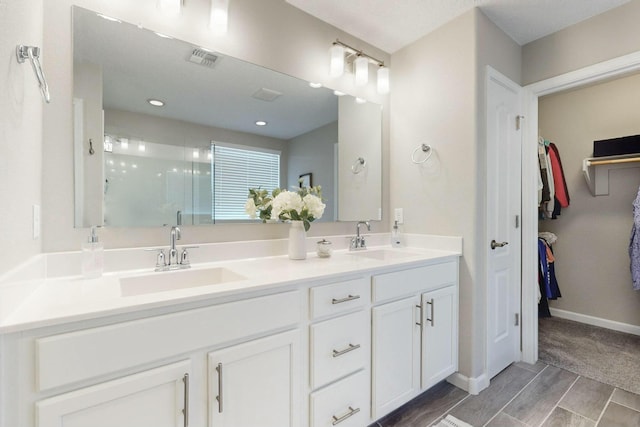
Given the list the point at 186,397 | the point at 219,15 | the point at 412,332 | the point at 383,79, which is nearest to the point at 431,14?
the point at 383,79

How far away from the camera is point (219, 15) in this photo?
4.91 ft

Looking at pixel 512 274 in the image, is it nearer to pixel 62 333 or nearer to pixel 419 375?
pixel 419 375

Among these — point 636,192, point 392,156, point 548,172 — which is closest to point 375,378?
point 392,156

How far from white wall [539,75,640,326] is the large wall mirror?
255cm

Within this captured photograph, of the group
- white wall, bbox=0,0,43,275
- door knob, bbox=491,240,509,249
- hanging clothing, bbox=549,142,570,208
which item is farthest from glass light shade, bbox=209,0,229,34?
hanging clothing, bbox=549,142,570,208

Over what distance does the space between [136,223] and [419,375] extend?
5.46 ft

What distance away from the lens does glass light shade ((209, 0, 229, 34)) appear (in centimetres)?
149

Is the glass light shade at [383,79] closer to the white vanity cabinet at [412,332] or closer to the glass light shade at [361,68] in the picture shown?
the glass light shade at [361,68]

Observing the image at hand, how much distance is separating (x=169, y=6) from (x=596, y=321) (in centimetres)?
420

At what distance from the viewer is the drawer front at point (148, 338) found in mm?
764

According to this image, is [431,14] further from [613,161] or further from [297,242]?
[613,161]

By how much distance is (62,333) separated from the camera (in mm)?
773

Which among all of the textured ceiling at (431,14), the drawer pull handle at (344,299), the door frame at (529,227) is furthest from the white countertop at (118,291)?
the textured ceiling at (431,14)

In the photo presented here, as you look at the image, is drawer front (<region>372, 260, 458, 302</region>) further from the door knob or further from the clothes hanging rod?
the clothes hanging rod
